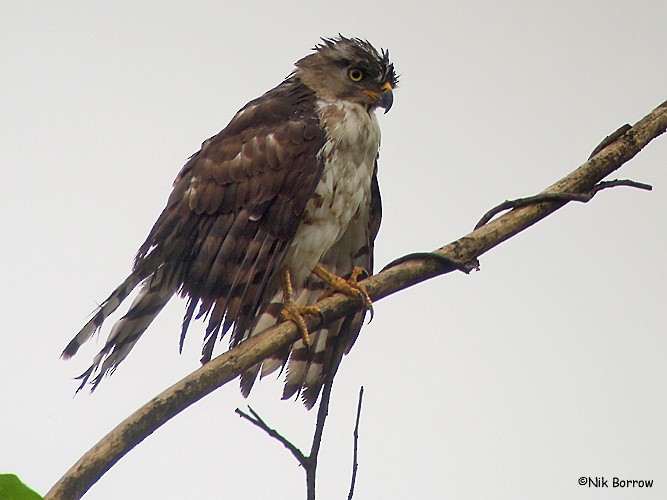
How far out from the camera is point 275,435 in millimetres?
2102

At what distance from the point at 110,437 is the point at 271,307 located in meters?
1.50

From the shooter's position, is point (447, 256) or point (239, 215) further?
point (239, 215)

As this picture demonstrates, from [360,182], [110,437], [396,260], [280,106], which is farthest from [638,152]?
[110,437]

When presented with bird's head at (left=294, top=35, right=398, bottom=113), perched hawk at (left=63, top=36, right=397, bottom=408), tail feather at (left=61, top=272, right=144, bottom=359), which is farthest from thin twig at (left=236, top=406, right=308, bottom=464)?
bird's head at (left=294, top=35, right=398, bottom=113)

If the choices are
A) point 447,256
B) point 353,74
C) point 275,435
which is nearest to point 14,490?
point 275,435

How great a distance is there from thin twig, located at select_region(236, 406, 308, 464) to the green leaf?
2.68ft

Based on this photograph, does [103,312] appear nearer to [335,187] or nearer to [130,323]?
[130,323]

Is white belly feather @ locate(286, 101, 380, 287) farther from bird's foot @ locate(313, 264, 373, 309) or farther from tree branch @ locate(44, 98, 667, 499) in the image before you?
tree branch @ locate(44, 98, 667, 499)

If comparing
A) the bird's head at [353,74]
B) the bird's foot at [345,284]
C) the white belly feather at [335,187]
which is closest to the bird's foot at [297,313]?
the bird's foot at [345,284]

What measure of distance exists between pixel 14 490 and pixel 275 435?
945mm

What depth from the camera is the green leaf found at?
47.5 inches

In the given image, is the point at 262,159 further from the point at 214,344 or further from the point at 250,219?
the point at 214,344

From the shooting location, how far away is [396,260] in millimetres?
2652

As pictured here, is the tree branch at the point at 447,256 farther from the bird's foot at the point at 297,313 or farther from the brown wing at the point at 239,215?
the brown wing at the point at 239,215
